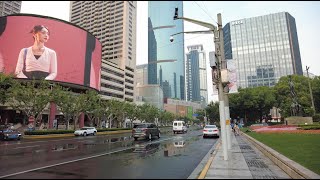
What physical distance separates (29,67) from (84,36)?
18.3 m

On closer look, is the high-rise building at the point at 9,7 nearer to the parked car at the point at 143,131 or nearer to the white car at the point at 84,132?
the white car at the point at 84,132

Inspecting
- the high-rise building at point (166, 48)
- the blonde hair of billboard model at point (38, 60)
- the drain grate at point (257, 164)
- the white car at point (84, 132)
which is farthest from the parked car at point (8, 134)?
the high-rise building at point (166, 48)

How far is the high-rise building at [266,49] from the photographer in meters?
150

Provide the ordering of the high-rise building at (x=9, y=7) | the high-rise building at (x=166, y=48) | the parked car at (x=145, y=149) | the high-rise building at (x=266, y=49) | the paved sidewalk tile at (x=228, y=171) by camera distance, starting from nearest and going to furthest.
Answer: the paved sidewalk tile at (x=228, y=171) → the parked car at (x=145, y=149) → the high-rise building at (x=266, y=49) → the high-rise building at (x=9, y=7) → the high-rise building at (x=166, y=48)

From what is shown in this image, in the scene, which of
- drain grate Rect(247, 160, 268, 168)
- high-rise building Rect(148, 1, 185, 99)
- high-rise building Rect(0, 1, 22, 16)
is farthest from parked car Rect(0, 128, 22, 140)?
high-rise building Rect(0, 1, 22, 16)

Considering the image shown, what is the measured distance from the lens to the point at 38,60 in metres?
63.9

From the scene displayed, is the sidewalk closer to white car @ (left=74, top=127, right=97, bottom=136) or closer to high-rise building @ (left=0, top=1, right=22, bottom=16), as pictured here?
white car @ (left=74, top=127, right=97, bottom=136)

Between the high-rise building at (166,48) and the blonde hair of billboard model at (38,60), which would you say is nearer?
the blonde hair of billboard model at (38,60)

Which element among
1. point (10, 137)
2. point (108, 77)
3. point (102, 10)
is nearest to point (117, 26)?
point (102, 10)

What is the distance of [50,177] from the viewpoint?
341 inches

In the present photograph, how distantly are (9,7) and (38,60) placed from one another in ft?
459

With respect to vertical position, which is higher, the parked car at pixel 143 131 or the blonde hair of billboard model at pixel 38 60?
the blonde hair of billboard model at pixel 38 60

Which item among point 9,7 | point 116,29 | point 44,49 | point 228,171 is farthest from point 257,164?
point 9,7

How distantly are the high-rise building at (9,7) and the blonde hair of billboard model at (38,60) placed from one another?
127 meters
